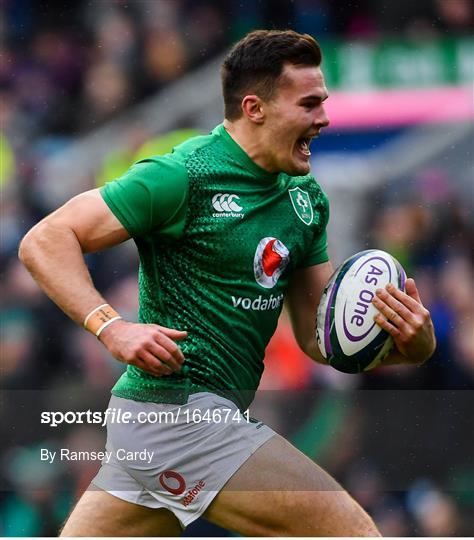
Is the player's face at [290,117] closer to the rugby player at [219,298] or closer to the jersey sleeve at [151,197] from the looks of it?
the rugby player at [219,298]

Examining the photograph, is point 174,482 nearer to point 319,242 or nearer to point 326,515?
point 326,515

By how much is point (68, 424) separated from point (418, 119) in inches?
147

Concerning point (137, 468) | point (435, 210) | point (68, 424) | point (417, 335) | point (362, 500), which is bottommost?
point (362, 500)

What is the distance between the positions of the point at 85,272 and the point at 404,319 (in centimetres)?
112

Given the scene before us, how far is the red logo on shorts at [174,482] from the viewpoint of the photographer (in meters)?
3.93

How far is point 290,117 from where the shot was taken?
4.25m

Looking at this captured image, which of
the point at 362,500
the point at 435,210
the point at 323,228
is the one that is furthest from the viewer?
the point at 435,210

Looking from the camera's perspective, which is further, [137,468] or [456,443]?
[456,443]

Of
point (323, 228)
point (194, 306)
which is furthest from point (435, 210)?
point (194, 306)

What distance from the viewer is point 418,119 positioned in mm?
9531

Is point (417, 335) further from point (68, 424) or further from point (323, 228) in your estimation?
point (68, 424)

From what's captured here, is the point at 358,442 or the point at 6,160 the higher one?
the point at 6,160

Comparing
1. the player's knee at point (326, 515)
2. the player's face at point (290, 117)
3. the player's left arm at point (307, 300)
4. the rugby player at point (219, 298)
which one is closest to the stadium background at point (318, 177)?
the player's left arm at point (307, 300)

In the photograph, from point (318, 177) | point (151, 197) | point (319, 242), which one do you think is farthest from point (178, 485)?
point (318, 177)
